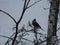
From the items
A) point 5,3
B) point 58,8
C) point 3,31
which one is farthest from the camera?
point 5,3

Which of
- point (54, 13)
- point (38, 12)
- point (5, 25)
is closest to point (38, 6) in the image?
point (38, 12)

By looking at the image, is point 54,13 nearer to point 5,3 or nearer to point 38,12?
point 38,12

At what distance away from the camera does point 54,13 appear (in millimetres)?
853

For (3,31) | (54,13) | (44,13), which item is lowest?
(3,31)

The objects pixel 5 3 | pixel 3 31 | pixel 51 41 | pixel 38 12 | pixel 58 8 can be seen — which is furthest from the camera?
pixel 5 3

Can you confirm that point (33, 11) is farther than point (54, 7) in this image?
Yes

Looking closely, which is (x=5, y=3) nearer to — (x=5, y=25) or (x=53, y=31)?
(x=5, y=25)

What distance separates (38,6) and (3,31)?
0.53 m

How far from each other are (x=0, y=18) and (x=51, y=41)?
2.21 m

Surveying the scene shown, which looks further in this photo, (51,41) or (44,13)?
(44,13)

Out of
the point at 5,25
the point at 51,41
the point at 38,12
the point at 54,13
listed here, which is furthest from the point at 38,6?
the point at 51,41

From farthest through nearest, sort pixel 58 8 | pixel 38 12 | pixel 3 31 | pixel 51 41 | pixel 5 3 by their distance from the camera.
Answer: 1. pixel 5 3
2. pixel 38 12
3. pixel 3 31
4. pixel 58 8
5. pixel 51 41

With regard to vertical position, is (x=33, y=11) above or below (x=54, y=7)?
below

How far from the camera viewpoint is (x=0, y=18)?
2.84 m
